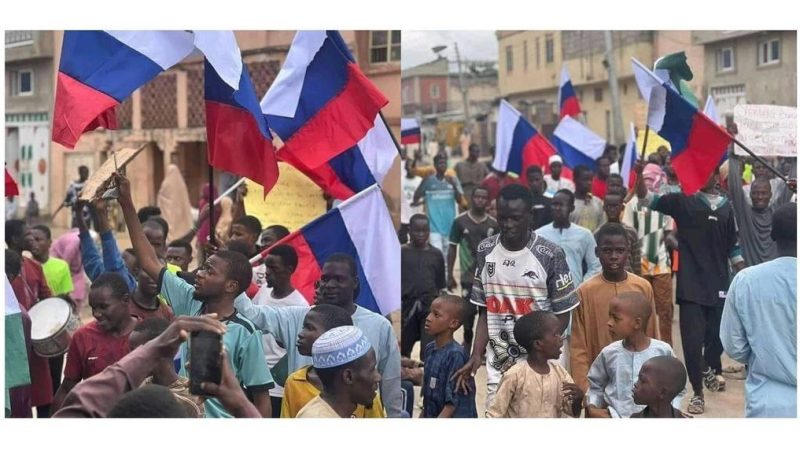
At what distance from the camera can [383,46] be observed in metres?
19.7

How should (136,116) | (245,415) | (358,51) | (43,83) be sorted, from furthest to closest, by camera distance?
1. (43,83)
2. (136,116)
3. (358,51)
4. (245,415)

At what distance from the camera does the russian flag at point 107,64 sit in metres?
6.20

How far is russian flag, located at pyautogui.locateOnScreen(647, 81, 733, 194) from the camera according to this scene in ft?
25.4

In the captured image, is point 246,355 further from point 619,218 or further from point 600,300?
point 619,218

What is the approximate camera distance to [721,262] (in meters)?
8.12

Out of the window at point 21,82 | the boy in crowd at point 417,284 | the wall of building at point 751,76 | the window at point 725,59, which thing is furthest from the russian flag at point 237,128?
the window at point 725,59

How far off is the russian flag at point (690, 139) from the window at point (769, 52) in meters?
23.2

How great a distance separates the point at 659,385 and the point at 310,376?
1.43m

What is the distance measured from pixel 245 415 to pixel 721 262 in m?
5.07

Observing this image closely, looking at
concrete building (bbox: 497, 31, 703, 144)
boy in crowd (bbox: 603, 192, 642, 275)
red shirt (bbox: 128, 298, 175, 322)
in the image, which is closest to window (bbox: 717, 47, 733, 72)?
concrete building (bbox: 497, 31, 703, 144)

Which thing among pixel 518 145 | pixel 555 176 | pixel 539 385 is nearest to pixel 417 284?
pixel 539 385

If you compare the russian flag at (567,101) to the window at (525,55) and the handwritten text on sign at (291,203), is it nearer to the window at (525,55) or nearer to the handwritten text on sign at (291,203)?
the handwritten text on sign at (291,203)
